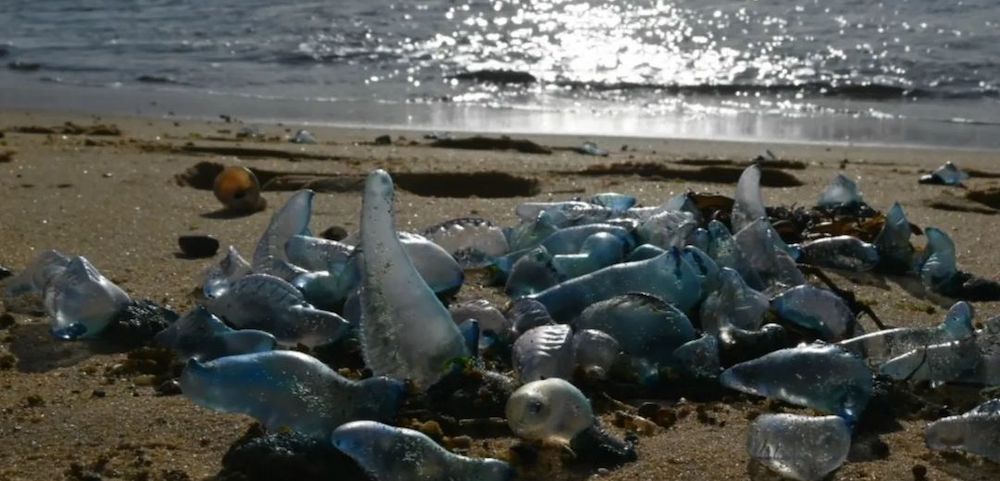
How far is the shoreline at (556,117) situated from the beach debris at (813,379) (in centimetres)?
427

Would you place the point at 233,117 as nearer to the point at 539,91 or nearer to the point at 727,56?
the point at 539,91

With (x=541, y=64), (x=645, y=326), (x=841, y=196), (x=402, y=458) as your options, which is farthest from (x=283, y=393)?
(x=541, y=64)

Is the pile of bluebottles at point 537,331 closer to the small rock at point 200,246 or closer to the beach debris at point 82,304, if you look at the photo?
the beach debris at point 82,304

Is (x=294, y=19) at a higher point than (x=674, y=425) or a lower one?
higher

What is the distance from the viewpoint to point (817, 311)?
218cm

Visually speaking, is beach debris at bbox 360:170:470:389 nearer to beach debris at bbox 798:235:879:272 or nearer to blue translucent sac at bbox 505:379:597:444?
blue translucent sac at bbox 505:379:597:444

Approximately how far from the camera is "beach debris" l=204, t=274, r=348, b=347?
2.04 m

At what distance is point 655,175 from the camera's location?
445 centimetres

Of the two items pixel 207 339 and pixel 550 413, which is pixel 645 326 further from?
pixel 207 339

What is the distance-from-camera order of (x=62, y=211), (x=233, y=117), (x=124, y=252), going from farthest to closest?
(x=233, y=117), (x=62, y=211), (x=124, y=252)

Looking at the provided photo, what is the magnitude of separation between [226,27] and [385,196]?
9585mm

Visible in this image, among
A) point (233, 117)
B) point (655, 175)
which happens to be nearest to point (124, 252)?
point (655, 175)

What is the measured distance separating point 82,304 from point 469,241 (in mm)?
840

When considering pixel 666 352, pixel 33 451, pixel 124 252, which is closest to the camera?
pixel 33 451
